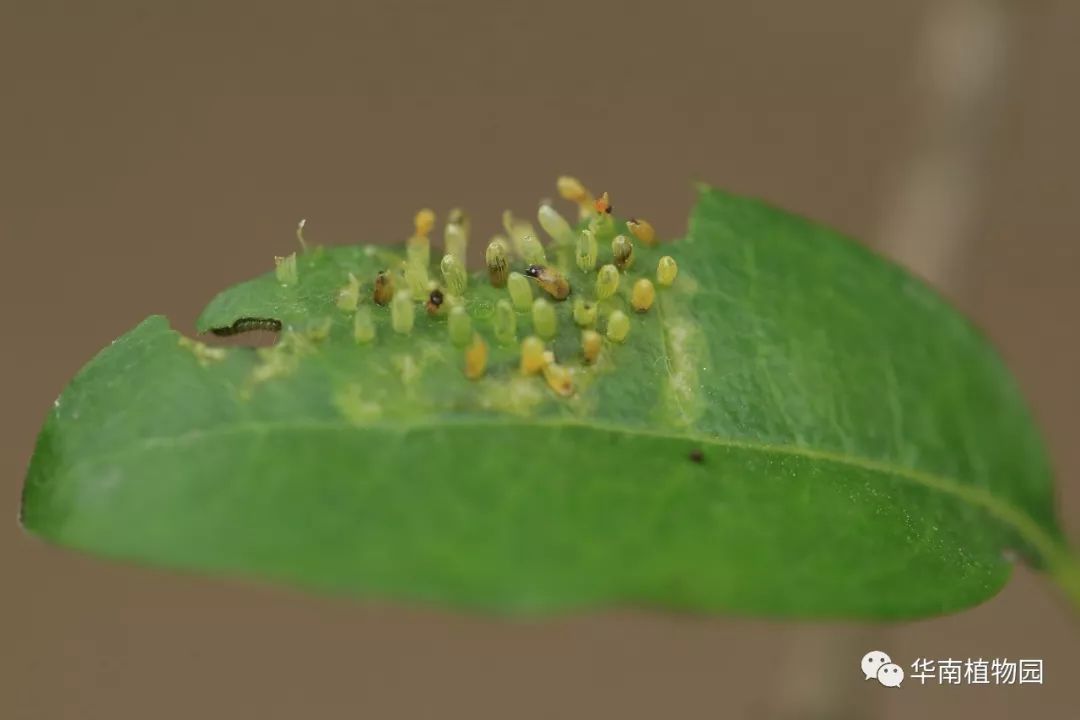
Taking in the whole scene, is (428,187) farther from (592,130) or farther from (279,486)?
(279,486)

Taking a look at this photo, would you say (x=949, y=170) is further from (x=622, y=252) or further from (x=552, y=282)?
(x=552, y=282)

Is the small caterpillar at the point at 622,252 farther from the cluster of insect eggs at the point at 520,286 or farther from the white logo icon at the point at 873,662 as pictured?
the white logo icon at the point at 873,662

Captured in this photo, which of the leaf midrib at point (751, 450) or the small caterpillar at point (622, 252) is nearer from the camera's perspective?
the leaf midrib at point (751, 450)

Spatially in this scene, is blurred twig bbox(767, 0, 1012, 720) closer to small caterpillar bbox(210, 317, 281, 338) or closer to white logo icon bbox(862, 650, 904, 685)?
white logo icon bbox(862, 650, 904, 685)

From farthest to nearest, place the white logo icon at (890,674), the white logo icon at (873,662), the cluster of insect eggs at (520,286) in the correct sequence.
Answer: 1. the white logo icon at (873,662)
2. the white logo icon at (890,674)
3. the cluster of insect eggs at (520,286)

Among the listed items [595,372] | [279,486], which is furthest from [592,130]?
[279,486]

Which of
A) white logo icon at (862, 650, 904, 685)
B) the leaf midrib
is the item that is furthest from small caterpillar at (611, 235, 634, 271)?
white logo icon at (862, 650, 904, 685)

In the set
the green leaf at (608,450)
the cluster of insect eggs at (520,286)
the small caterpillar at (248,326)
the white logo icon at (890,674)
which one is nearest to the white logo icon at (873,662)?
the white logo icon at (890,674)
